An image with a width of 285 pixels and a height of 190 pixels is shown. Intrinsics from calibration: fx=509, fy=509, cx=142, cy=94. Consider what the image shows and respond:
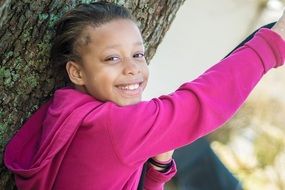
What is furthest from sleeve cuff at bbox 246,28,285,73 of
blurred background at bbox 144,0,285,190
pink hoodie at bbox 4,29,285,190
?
blurred background at bbox 144,0,285,190

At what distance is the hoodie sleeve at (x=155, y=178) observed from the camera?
1326mm

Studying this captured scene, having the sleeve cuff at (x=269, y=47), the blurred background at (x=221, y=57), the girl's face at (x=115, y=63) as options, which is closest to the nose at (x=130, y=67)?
the girl's face at (x=115, y=63)

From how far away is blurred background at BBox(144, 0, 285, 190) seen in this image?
343cm

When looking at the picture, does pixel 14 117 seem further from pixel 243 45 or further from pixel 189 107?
pixel 243 45

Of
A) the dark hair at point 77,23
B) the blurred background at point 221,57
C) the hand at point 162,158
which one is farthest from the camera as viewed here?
the blurred background at point 221,57

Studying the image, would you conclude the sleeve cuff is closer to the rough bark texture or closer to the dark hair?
the dark hair

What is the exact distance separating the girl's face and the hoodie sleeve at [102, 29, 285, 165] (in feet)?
0.20

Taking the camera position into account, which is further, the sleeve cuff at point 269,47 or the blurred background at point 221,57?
the blurred background at point 221,57

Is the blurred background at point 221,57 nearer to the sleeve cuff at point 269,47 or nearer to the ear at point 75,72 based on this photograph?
the ear at point 75,72

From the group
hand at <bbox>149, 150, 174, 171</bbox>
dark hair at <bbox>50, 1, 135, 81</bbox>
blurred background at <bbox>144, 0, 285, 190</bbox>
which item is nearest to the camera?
dark hair at <bbox>50, 1, 135, 81</bbox>

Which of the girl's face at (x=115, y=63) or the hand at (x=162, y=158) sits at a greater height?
the girl's face at (x=115, y=63)

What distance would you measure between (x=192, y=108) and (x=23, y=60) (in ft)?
1.54

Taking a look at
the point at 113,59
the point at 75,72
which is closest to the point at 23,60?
the point at 75,72

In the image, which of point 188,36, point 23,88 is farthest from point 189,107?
point 188,36
